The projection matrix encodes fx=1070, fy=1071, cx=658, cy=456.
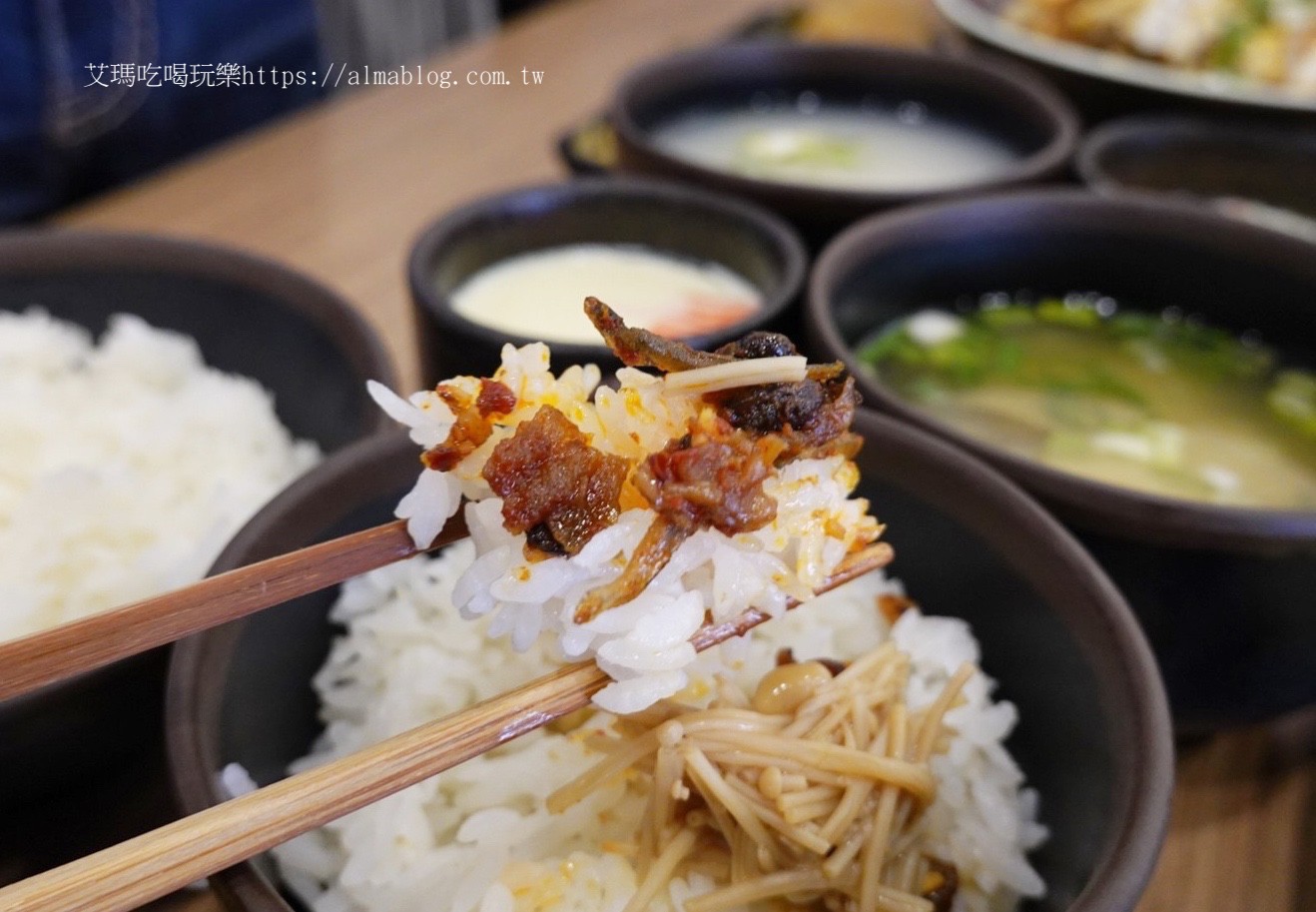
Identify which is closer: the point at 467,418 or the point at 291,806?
the point at 291,806

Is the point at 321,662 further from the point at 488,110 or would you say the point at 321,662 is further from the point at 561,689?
the point at 488,110

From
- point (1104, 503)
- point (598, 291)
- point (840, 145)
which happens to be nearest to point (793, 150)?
point (840, 145)

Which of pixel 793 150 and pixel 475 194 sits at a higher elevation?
pixel 793 150

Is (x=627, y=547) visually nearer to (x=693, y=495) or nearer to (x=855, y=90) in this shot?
(x=693, y=495)

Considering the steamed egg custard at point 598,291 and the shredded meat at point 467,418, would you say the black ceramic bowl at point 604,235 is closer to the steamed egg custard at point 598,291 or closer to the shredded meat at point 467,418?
the steamed egg custard at point 598,291

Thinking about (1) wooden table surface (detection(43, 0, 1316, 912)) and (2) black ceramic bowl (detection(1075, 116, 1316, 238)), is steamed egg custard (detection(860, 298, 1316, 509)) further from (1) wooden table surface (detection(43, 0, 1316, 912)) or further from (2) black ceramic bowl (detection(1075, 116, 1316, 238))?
(2) black ceramic bowl (detection(1075, 116, 1316, 238))

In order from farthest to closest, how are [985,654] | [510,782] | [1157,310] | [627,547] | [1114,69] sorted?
[1114,69], [1157,310], [985,654], [510,782], [627,547]

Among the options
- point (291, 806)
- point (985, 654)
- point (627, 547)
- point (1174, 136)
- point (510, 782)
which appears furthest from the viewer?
point (1174, 136)
